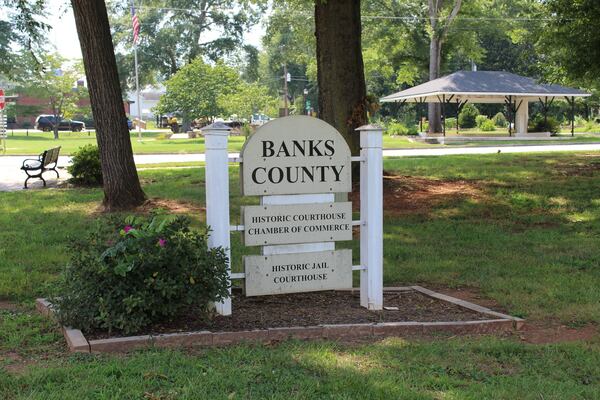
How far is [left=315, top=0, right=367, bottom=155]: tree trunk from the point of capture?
11047 millimetres

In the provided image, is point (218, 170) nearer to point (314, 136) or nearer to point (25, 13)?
point (314, 136)

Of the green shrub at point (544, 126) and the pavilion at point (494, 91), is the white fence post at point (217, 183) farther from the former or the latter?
the green shrub at point (544, 126)

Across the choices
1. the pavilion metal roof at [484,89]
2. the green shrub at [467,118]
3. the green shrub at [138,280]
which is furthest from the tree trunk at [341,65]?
the green shrub at [467,118]

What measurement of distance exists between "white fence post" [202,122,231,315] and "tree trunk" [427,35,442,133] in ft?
118

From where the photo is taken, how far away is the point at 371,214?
5711 mm

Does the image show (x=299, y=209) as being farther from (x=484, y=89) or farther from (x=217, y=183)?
(x=484, y=89)

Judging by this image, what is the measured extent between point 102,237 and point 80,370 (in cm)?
127

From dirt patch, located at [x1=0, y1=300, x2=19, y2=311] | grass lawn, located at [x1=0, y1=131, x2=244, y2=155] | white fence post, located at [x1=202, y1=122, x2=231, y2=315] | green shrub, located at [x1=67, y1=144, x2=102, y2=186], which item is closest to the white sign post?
white fence post, located at [x1=202, y1=122, x2=231, y2=315]

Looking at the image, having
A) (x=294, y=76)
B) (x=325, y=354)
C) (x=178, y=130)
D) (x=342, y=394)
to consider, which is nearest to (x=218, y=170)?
(x=325, y=354)

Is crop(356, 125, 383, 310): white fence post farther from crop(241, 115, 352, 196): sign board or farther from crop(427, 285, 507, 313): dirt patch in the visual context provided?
crop(427, 285, 507, 313): dirt patch

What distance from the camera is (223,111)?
42.2m

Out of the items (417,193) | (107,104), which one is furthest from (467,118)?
(107,104)

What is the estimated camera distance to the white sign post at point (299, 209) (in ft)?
17.6

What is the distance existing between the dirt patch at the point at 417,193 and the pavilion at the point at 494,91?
74.0ft
